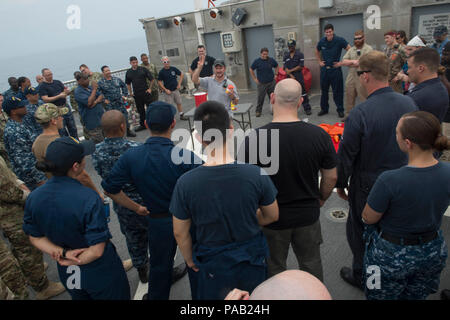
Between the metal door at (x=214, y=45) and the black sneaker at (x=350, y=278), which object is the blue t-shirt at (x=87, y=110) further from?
the metal door at (x=214, y=45)

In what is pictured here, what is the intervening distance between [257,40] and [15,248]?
10030 mm

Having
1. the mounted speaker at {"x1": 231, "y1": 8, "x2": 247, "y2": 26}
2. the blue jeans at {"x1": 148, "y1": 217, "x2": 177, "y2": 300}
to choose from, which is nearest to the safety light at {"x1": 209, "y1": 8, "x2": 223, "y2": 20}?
the mounted speaker at {"x1": 231, "y1": 8, "x2": 247, "y2": 26}

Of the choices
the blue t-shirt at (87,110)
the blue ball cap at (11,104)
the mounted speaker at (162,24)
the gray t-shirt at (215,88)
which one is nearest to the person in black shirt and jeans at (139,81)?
the blue t-shirt at (87,110)

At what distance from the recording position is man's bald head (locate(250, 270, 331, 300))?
99 centimetres

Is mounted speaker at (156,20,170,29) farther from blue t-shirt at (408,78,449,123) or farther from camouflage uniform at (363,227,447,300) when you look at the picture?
camouflage uniform at (363,227,447,300)

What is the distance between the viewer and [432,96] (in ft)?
10.3

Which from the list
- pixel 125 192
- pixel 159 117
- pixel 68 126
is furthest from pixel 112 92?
pixel 159 117

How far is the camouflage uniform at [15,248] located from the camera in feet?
9.17

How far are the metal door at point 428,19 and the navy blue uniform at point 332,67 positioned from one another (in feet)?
7.05

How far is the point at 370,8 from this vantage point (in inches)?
331

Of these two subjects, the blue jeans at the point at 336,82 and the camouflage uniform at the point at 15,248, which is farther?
the blue jeans at the point at 336,82

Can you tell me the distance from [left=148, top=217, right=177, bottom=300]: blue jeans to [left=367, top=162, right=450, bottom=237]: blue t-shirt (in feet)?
5.28
